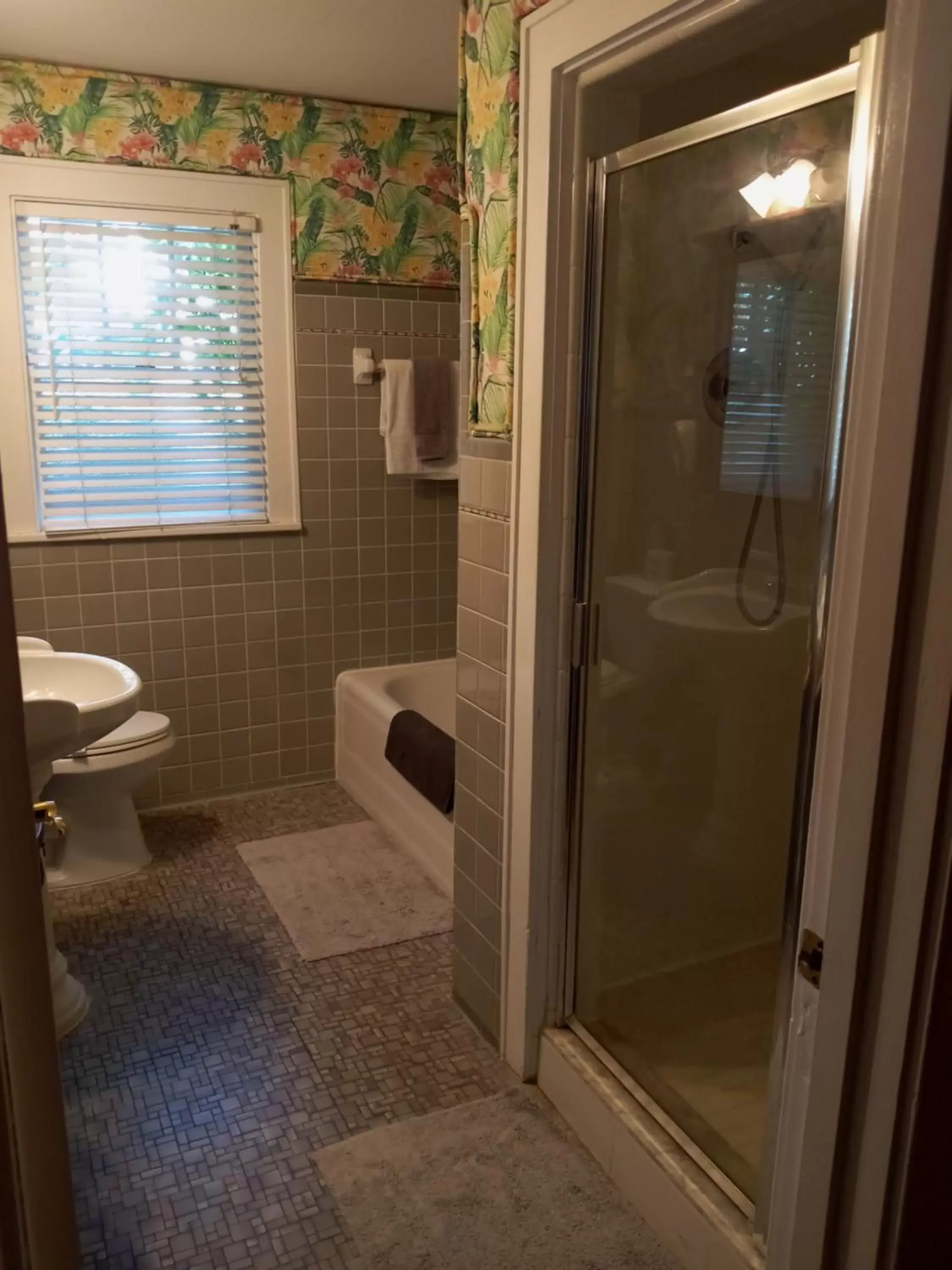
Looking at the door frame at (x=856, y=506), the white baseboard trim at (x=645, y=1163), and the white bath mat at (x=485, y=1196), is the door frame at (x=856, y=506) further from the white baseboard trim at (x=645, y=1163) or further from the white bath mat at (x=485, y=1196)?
the white bath mat at (x=485, y=1196)

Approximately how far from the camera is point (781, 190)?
5.61 ft

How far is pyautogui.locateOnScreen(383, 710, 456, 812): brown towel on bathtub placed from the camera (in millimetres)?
2803

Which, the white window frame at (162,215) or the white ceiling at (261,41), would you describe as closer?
the white ceiling at (261,41)

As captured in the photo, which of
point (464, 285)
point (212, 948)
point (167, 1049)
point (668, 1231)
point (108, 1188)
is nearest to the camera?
point (668, 1231)

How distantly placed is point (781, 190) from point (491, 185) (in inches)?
21.1

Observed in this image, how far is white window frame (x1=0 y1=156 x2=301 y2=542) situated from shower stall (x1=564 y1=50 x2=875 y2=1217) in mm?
1776

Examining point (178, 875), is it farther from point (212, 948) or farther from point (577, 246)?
point (577, 246)

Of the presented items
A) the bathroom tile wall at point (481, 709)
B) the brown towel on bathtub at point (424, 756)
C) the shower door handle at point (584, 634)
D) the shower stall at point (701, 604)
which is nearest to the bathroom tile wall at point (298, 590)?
the brown towel on bathtub at point (424, 756)

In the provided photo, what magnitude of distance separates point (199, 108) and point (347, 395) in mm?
971

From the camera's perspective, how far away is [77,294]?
3023 mm

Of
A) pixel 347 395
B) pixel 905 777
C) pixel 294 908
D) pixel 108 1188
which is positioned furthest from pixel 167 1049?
pixel 347 395

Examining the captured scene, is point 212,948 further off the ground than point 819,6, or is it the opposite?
point 819,6

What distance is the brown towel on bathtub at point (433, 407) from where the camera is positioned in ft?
11.3

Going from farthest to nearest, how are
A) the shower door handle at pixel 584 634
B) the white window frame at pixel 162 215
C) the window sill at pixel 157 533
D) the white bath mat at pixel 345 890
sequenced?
the window sill at pixel 157 533
the white window frame at pixel 162 215
the white bath mat at pixel 345 890
the shower door handle at pixel 584 634
